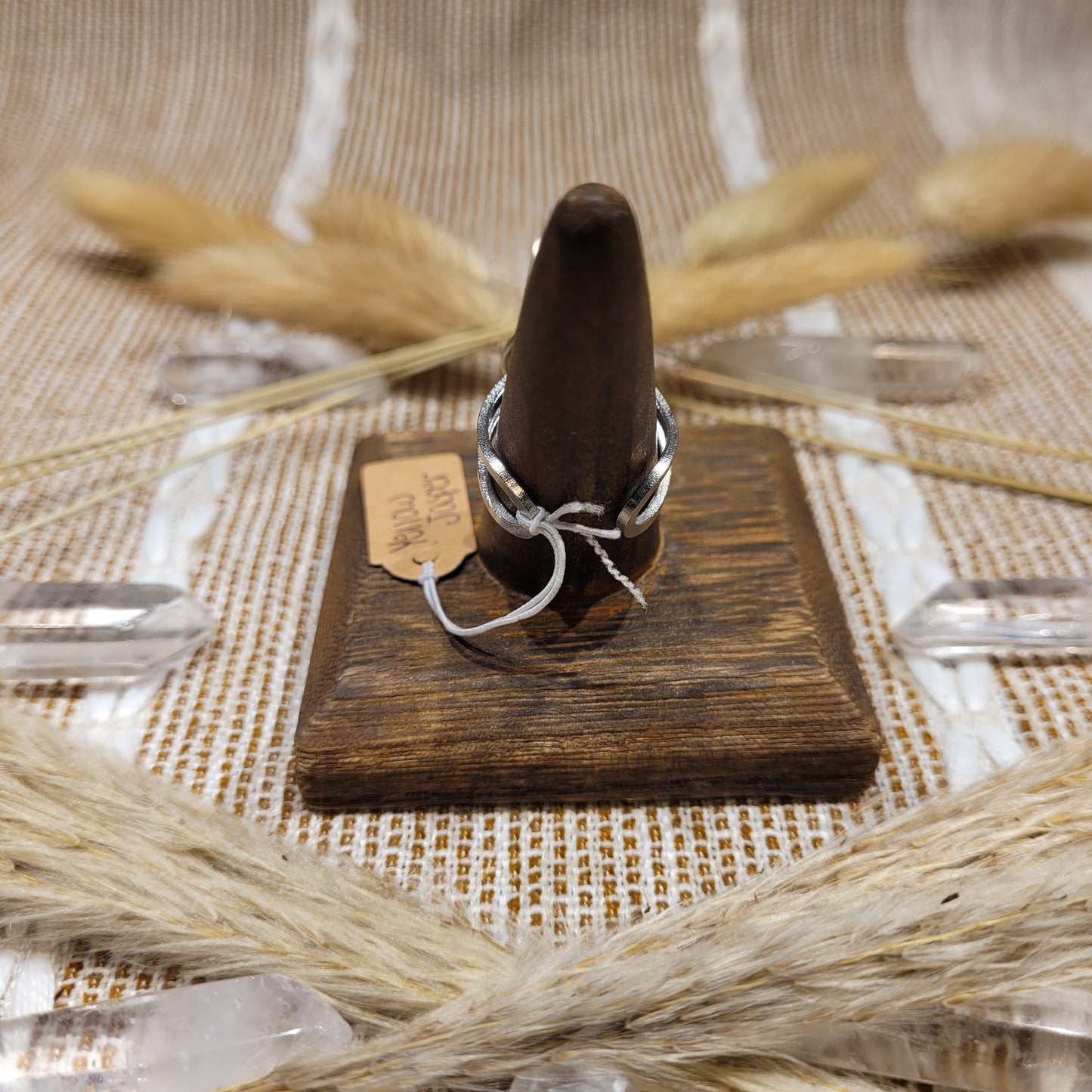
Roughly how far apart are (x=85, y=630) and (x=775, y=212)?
760mm

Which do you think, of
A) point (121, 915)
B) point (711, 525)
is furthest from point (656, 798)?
point (121, 915)

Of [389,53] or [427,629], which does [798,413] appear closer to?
[427,629]

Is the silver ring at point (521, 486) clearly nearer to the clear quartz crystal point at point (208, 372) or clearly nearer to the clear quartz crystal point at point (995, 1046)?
the clear quartz crystal point at point (995, 1046)

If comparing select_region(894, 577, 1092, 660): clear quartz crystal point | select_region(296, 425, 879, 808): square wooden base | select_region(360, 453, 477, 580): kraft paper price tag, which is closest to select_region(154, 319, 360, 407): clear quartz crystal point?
select_region(360, 453, 477, 580): kraft paper price tag

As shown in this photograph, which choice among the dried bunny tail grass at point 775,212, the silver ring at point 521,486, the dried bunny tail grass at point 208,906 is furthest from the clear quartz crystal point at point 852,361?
the dried bunny tail grass at point 208,906

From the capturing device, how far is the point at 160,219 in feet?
3.17

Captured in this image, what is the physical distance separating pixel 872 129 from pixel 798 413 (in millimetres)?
689

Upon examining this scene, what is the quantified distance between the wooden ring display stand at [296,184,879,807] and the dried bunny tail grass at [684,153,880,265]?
0.48 metres

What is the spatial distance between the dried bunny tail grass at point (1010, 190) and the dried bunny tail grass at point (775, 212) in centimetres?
9

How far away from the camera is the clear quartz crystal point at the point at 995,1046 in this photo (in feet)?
1.45

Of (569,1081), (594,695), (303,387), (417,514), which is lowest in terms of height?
(569,1081)

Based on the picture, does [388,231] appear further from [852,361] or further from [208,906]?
[208,906]

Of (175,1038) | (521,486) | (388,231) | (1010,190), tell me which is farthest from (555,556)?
(1010,190)

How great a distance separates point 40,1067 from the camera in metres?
0.45
